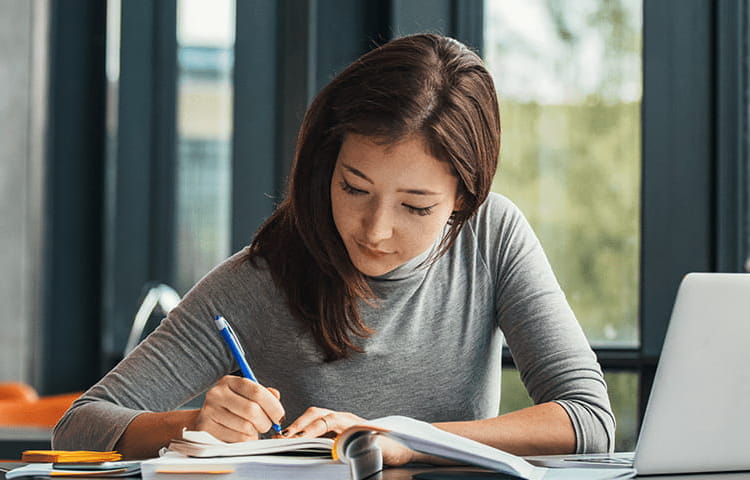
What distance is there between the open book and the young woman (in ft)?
0.41

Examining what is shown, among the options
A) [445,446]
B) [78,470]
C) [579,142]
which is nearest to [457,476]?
[445,446]

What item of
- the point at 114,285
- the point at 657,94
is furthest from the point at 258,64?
the point at 657,94

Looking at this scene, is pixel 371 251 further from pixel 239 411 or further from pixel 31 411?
pixel 31 411

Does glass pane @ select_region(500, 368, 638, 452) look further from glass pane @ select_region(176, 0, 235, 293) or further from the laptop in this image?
the laptop

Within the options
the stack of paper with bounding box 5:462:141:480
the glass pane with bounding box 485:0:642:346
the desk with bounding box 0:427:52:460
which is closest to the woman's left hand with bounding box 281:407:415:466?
the stack of paper with bounding box 5:462:141:480

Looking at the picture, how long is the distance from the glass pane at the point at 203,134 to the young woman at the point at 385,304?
4.56 ft

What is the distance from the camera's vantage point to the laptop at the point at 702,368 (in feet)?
3.46

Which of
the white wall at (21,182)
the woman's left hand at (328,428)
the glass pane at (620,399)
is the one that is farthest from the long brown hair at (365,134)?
the white wall at (21,182)

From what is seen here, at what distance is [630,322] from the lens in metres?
2.59

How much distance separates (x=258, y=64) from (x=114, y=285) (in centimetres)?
85

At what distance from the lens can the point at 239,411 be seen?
3.99 ft

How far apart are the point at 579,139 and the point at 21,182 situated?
5.98 ft

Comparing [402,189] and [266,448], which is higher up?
[402,189]

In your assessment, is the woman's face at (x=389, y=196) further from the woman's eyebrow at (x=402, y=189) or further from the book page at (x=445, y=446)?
the book page at (x=445, y=446)
